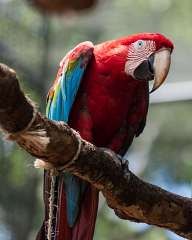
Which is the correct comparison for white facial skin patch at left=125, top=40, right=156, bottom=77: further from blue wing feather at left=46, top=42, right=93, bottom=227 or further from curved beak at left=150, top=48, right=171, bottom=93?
blue wing feather at left=46, top=42, right=93, bottom=227

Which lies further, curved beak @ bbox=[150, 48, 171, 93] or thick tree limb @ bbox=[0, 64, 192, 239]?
curved beak @ bbox=[150, 48, 171, 93]

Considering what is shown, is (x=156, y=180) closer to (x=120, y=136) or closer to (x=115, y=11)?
(x=115, y=11)

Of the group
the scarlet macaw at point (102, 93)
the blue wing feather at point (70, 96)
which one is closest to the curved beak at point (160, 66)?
the scarlet macaw at point (102, 93)

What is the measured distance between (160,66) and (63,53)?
64.3 inches

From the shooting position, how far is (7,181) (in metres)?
4.26

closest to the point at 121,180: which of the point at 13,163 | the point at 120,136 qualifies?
the point at 120,136

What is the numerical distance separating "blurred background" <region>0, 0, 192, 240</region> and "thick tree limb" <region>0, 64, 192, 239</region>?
5.61ft

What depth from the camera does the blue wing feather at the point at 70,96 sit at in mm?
2781

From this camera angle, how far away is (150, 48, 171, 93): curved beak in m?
2.81

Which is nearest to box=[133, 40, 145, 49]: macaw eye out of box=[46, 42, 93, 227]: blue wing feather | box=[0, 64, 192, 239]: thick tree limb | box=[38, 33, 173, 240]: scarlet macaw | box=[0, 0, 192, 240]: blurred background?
box=[38, 33, 173, 240]: scarlet macaw

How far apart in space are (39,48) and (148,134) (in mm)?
857

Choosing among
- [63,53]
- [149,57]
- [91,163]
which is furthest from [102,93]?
[63,53]

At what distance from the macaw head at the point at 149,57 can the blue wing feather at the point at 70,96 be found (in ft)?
0.54

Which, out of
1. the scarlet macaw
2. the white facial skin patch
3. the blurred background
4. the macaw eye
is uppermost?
the macaw eye
